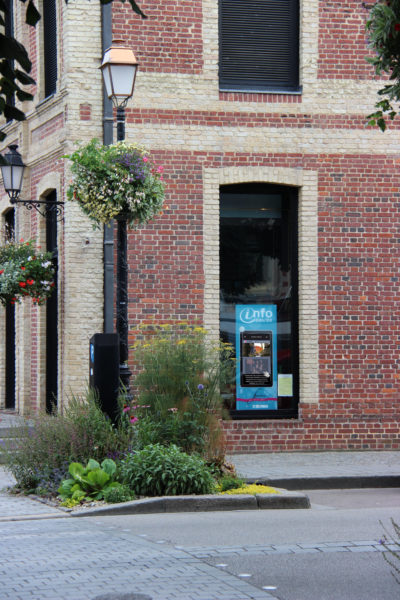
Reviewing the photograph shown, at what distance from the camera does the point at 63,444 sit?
10742 mm

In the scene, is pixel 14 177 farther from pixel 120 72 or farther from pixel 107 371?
pixel 107 371

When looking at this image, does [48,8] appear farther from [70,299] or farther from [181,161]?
[70,299]

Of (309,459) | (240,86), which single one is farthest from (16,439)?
(240,86)

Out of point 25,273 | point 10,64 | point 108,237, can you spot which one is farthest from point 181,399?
point 10,64

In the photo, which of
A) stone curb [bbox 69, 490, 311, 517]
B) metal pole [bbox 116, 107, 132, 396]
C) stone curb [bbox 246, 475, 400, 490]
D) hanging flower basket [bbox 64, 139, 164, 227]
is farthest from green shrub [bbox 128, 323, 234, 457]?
hanging flower basket [bbox 64, 139, 164, 227]

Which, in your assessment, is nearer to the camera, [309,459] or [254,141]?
[309,459]

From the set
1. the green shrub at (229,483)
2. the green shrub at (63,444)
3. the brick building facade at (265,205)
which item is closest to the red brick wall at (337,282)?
the brick building facade at (265,205)

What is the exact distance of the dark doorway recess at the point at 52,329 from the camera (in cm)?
1584

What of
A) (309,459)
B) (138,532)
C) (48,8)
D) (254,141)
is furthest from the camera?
(48,8)

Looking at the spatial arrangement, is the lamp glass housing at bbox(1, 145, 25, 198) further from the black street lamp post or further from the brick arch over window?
the black street lamp post

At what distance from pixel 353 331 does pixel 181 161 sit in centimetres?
364

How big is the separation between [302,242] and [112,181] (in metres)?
4.42

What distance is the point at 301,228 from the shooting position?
48.5ft

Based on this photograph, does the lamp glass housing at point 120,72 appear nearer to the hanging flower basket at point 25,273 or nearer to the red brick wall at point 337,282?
the red brick wall at point 337,282
